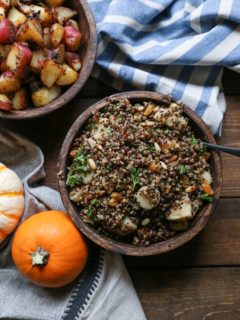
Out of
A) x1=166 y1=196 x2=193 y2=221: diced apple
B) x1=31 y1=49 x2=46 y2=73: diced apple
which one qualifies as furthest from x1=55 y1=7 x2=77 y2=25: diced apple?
x1=166 y1=196 x2=193 y2=221: diced apple

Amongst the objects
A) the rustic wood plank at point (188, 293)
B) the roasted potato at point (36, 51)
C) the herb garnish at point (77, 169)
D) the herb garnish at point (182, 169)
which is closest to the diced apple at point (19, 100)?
the roasted potato at point (36, 51)

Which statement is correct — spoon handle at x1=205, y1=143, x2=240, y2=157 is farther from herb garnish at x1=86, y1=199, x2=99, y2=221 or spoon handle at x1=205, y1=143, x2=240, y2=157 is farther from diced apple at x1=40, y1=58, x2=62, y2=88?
diced apple at x1=40, y1=58, x2=62, y2=88

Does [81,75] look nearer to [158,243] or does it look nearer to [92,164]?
[92,164]

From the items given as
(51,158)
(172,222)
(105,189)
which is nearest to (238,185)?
(172,222)

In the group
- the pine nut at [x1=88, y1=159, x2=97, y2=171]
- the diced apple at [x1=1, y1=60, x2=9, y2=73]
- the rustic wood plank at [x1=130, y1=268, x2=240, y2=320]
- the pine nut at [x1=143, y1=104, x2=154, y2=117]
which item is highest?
the diced apple at [x1=1, y1=60, x2=9, y2=73]

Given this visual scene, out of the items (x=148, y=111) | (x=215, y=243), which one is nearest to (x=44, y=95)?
(x=148, y=111)

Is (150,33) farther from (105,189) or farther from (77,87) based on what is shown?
(105,189)
